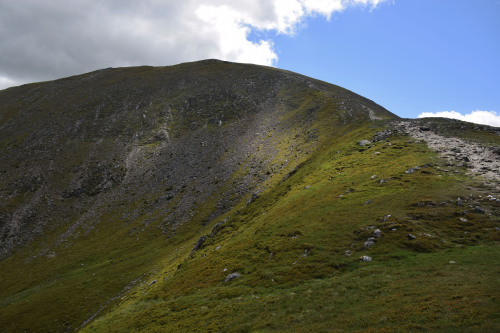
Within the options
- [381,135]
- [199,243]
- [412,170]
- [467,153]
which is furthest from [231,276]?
[381,135]

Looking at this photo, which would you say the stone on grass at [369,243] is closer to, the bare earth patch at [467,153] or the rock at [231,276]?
the rock at [231,276]

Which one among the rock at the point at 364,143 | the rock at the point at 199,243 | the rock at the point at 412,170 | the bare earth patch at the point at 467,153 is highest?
the rock at the point at 364,143

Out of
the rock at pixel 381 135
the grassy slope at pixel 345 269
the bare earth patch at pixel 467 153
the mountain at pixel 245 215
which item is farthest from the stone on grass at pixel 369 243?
the rock at pixel 381 135

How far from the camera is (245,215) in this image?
5444 cm

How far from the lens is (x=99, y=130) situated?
12650 centimetres

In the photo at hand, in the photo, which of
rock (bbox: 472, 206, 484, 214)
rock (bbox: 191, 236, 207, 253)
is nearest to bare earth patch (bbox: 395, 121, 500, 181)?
rock (bbox: 472, 206, 484, 214)

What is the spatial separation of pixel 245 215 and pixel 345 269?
3023cm

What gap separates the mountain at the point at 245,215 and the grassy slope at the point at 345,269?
0.58ft

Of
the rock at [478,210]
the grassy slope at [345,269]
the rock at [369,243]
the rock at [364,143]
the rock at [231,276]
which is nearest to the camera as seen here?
the grassy slope at [345,269]

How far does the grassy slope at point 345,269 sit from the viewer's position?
18.3m

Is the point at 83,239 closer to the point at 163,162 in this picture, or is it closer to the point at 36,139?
the point at 163,162

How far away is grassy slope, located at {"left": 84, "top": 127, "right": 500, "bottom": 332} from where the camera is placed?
60.0ft

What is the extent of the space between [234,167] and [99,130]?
75.9m

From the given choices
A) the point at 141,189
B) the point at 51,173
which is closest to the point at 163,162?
the point at 141,189
